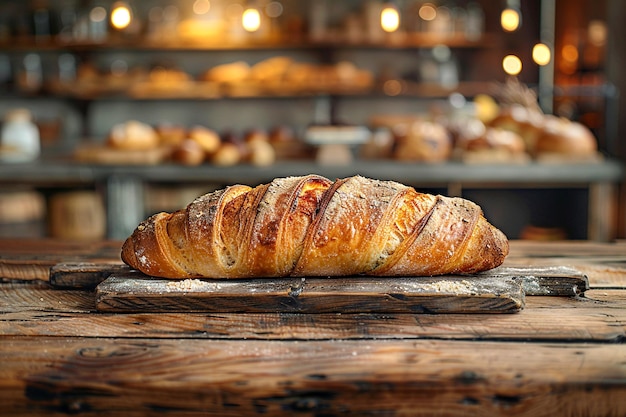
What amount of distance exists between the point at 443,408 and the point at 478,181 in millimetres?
2914

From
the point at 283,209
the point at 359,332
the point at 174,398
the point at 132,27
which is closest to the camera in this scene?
the point at 174,398

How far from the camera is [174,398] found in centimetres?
91

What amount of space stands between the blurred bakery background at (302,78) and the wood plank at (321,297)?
2.84m

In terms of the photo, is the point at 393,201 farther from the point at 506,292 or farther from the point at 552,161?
the point at 552,161

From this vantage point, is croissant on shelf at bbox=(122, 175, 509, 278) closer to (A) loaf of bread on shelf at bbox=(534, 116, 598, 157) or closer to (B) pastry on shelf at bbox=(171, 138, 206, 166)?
(B) pastry on shelf at bbox=(171, 138, 206, 166)

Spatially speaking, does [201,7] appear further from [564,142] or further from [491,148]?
[564,142]

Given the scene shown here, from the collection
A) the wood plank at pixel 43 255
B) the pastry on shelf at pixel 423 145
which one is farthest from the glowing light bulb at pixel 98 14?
the wood plank at pixel 43 255

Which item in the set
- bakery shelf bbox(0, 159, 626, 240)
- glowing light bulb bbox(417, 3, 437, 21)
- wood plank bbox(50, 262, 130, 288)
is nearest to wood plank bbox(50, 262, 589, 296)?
wood plank bbox(50, 262, 130, 288)

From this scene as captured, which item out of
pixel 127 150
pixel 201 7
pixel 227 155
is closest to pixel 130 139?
pixel 127 150

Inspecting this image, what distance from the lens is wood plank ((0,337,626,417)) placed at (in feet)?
2.95

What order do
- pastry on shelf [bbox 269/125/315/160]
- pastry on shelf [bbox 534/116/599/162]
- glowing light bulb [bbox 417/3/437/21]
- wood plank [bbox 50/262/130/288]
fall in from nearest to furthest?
wood plank [bbox 50/262/130/288]
pastry on shelf [bbox 534/116/599/162]
pastry on shelf [bbox 269/125/315/160]
glowing light bulb [bbox 417/3/437/21]

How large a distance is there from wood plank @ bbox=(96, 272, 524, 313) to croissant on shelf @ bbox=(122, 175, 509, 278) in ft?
0.17

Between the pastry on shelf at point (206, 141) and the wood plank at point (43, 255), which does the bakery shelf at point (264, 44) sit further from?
the wood plank at point (43, 255)

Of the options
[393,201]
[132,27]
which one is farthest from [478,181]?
[132,27]
